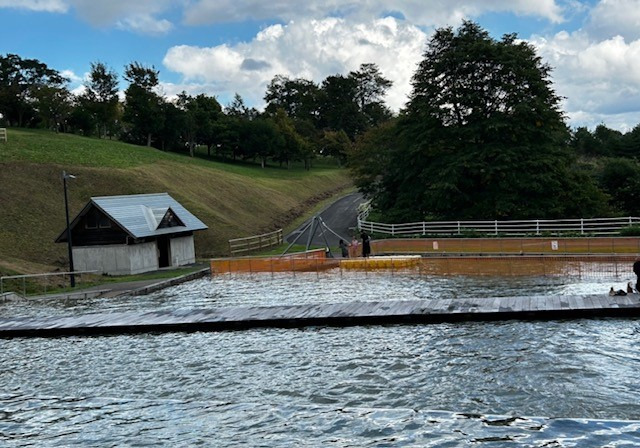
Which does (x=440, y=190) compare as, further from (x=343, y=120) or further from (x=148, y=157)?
(x=343, y=120)

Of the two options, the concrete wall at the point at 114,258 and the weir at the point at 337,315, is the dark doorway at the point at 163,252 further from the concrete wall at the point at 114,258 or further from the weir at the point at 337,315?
the weir at the point at 337,315

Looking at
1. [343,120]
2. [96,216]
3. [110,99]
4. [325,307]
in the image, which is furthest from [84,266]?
[343,120]

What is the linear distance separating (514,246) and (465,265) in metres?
5.52

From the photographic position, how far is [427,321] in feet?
64.3

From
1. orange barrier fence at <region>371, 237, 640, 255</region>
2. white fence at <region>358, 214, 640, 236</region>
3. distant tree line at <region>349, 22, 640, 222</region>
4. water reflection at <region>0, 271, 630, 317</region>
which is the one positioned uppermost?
distant tree line at <region>349, 22, 640, 222</region>

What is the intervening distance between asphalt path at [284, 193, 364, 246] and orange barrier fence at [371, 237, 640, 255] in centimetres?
860

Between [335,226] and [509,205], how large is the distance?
20869 millimetres

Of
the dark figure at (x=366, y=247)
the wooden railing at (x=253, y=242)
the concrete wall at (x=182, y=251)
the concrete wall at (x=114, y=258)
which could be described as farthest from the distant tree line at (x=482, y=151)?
the concrete wall at (x=114, y=258)

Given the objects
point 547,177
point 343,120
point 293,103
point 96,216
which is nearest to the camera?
point 96,216

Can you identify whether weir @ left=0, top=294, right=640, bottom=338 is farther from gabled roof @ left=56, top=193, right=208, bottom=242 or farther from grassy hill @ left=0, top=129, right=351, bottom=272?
gabled roof @ left=56, top=193, right=208, bottom=242

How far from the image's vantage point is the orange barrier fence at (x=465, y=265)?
103ft

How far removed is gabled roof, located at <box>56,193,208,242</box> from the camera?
42.0 meters

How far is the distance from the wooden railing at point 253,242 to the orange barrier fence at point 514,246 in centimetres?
1326

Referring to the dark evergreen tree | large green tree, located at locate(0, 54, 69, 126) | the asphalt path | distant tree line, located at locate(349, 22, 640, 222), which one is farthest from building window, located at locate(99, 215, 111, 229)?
large green tree, located at locate(0, 54, 69, 126)
